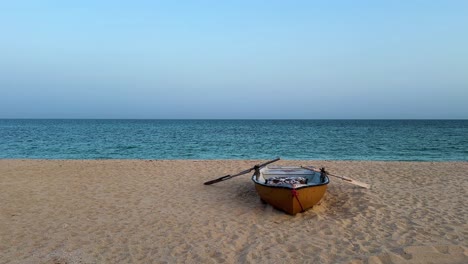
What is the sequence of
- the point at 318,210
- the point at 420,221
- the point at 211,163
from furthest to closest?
the point at 211,163
the point at 318,210
the point at 420,221

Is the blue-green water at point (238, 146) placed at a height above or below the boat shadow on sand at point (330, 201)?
below

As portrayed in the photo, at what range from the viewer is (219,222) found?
272 inches

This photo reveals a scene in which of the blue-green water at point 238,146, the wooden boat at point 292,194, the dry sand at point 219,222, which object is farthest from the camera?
the blue-green water at point 238,146

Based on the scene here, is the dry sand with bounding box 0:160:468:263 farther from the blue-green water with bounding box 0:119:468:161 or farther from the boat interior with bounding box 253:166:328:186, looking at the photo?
the blue-green water with bounding box 0:119:468:161

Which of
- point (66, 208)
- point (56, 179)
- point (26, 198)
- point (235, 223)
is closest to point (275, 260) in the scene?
point (235, 223)

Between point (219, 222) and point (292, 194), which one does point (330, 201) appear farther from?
point (219, 222)

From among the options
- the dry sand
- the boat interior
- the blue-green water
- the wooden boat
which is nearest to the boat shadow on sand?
the dry sand

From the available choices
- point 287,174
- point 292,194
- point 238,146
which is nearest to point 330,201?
point 287,174

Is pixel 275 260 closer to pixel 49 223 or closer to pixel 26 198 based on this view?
pixel 49 223

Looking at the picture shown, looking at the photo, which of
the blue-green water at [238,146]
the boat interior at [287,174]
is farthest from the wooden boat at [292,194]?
the blue-green water at [238,146]

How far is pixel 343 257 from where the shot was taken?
16.8 ft

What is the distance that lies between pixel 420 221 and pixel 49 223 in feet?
23.9

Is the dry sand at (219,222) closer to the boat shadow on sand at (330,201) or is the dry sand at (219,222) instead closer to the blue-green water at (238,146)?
the boat shadow on sand at (330,201)

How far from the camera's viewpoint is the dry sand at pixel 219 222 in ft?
17.3
